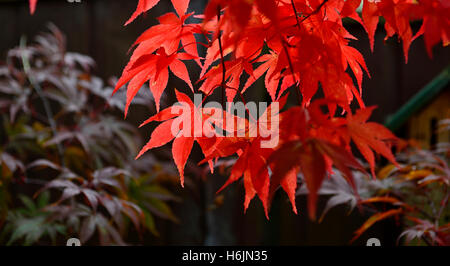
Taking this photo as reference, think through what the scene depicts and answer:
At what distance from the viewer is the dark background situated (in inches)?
55.2

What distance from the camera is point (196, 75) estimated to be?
1.55 metres

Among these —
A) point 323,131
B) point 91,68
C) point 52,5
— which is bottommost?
point 323,131

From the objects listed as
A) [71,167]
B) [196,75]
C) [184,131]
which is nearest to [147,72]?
[184,131]

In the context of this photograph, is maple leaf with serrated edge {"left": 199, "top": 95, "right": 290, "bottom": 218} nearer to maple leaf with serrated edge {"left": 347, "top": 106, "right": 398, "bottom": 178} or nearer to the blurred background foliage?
maple leaf with serrated edge {"left": 347, "top": 106, "right": 398, "bottom": 178}

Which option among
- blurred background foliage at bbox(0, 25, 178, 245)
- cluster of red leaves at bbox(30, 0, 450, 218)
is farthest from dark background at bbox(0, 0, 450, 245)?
cluster of red leaves at bbox(30, 0, 450, 218)

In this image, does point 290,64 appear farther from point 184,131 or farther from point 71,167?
point 71,167

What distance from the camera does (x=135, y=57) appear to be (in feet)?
1.74

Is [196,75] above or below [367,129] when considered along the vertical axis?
above

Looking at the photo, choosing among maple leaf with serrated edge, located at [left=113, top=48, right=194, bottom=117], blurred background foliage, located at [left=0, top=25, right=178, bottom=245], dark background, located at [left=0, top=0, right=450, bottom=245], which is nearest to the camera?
maple leaf with serrated edge, located at [left=113, top=48, right=194, bottom=117]

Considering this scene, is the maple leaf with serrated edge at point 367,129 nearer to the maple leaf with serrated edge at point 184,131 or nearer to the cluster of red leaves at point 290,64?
the cluster of red leaves at point 290,64

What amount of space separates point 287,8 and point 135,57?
0.24 meters
